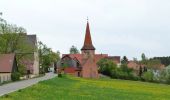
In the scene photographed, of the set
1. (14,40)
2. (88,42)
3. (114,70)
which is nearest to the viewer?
(14,40)

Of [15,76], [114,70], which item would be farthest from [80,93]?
[114,70]

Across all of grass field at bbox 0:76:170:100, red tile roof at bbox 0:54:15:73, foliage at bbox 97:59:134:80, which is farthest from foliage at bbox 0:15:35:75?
foliage at bbox 97:59:134:80

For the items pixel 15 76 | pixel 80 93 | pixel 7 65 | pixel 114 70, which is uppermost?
pixel 114 70

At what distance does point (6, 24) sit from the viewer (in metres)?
87.6

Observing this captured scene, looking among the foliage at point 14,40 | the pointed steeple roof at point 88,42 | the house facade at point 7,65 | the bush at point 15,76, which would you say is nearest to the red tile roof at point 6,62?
the house facade at point 7,65

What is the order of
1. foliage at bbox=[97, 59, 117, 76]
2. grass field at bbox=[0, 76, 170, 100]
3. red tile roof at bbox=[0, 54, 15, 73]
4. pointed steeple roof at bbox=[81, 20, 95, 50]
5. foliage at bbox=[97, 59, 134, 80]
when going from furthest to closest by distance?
1. foliage at bbox=[97, 59, 117, 76]
2. pointed steeple roof at bbox=[81, 20, 95, 50]
3. foliage at bbox=[97, 59, 134, 80]
4. red tile roof at bbox=[0, 54, 15, 73]
5. grass field at bbox=[0, 76, 170, 100]

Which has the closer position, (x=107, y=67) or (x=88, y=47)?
(x=88, y=47)

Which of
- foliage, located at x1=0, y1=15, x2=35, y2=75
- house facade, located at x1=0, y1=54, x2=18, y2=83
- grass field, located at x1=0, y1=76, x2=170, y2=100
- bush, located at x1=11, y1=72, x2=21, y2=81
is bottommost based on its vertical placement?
grass field, located at x1=0, y1=76, x2=170, y2=100

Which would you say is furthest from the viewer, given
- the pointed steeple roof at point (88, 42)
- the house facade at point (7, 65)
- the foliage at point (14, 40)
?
the pointed steeple roof at point (88, 42)

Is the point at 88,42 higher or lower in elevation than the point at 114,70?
higher

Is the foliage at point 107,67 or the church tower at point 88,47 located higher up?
the church tower at point 88,47

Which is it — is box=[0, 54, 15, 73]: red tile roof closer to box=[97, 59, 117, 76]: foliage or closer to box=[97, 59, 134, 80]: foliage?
box=[97, 59, 134, 80]: foliage

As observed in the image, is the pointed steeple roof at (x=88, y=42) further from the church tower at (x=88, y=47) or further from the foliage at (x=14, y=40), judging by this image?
the foliage at (x=14, y=40)

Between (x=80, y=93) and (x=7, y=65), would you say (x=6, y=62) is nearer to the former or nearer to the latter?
(x=7, y=65)
